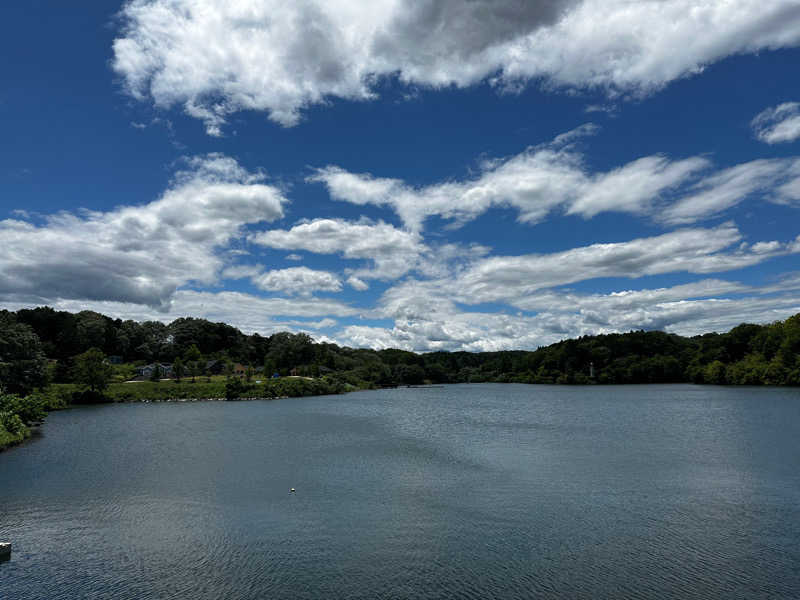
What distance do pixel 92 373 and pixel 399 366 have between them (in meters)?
107

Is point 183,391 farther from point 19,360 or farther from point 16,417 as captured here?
point 16,417

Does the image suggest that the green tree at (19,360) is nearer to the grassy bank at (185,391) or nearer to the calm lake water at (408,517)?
the grassy bank at (185,391)

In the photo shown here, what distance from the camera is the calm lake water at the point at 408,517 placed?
14.1m

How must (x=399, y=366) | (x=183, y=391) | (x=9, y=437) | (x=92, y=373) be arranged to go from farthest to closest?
1. (x=399, y=366)
2. (x=183, y=391)
3. (x=92, y=373)
4. (x=9, y=437)

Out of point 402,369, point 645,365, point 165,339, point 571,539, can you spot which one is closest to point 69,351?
point 165,339

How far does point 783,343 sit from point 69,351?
545ft

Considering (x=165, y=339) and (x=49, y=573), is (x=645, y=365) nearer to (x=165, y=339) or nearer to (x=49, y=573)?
(x=165, y=339)

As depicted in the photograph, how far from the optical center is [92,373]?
3268 inches

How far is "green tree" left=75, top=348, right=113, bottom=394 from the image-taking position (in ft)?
271

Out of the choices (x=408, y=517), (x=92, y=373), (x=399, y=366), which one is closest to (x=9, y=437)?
(x=408, y=517)

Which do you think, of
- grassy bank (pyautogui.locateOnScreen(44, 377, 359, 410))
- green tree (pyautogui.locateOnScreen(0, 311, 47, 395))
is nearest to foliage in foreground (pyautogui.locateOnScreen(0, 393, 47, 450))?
green tree (pyautogui.locateOnScreen(0, 311, 47, 395))

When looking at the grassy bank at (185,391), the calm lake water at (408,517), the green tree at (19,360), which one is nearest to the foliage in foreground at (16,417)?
the calm lake water at (408,517)

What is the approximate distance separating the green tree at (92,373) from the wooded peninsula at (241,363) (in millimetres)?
173

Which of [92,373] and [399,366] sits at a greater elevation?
[399,366]
